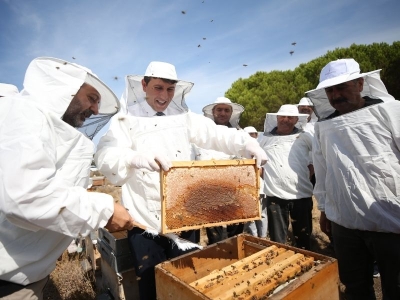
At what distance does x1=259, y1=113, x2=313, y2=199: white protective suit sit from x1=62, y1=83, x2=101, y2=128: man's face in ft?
11.1

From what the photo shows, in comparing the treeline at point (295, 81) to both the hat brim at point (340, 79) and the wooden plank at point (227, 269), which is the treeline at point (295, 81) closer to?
the hat brim at point (340, 79)

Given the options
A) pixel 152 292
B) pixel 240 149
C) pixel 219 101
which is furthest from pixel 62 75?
pixel 219 101

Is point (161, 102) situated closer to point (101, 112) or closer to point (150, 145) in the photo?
point (150, 145)

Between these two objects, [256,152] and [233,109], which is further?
[233,109]

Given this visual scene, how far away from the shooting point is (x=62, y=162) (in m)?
1.71

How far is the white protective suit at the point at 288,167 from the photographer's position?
14.2 ft

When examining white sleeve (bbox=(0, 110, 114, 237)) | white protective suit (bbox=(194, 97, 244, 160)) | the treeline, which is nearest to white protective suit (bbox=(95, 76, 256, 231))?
white sleeve (bbox=(0, 110, 114, 237))

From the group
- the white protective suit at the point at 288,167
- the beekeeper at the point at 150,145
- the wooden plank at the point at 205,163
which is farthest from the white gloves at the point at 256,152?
the white protective suit at the point at 288,167

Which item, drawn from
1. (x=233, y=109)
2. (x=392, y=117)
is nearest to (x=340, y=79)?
(x=392, y=117)

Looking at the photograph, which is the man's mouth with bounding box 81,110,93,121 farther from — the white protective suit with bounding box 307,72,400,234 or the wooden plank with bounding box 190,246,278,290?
the white protective suit with bounding box 307,72,400,234

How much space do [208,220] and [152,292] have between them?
97cm

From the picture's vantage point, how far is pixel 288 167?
14.5 ft

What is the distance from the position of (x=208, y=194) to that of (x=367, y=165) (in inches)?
64.4

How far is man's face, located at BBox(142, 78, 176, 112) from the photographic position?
2.62 metres
